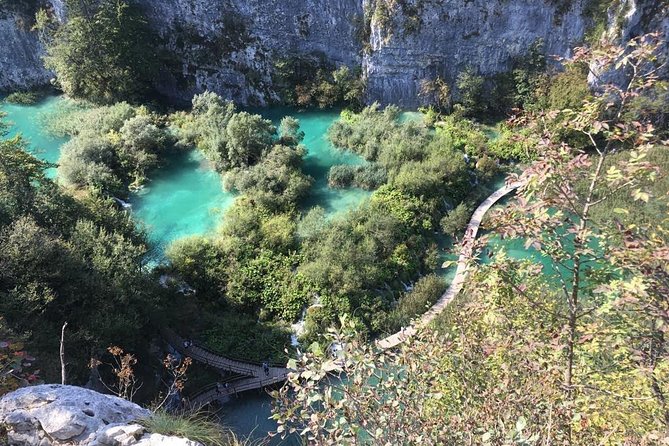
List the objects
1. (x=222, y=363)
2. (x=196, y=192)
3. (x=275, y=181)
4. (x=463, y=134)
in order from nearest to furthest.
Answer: (x=222, y=363) → (x=275, y=181) → (x=196, y=192) → (x=463, y=134)

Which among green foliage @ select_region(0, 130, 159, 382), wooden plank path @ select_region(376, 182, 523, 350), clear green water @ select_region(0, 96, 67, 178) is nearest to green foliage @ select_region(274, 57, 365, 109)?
wooden plank path @ select_region(376, 182, 523, 350)

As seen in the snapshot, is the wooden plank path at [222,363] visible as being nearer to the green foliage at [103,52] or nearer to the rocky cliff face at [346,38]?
the rocky cliff face at [346,38]

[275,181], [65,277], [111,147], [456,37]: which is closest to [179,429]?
[65,277]

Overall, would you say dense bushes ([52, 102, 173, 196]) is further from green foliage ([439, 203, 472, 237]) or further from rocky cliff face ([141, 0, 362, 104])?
green foliage ([439, 203, 472, 237])

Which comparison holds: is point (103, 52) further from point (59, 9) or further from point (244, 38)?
point (244, 38)

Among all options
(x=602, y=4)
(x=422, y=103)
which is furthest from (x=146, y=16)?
(x=602, y=4)

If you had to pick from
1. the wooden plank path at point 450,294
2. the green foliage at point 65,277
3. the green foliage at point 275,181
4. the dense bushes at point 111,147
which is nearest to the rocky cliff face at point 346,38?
the dense bushes at point 111,147
